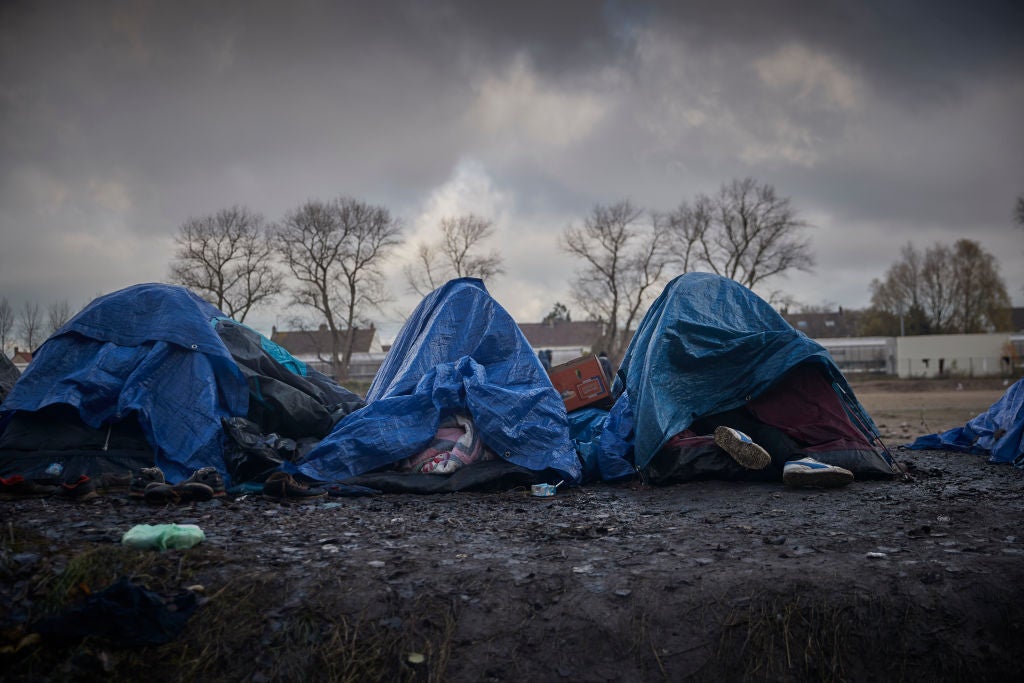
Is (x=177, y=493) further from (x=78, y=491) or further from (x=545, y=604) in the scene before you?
(x=545, y=604)

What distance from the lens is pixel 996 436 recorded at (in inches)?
263

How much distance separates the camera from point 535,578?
2766 millimetres

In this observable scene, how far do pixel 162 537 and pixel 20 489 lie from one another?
7.29ft

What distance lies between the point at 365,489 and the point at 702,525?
254 centimetres

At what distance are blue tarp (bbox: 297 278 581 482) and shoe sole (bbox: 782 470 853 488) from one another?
1.67 meters

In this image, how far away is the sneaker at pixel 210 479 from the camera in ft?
15.1

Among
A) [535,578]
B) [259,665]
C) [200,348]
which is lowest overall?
[259,665]

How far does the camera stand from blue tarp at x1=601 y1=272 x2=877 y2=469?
5.29 metres

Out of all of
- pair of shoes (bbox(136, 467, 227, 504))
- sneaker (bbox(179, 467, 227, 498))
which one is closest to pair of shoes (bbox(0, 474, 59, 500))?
pair of shoes (bbox(136, 467, 227, 504))

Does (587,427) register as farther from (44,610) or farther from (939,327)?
(939,327)

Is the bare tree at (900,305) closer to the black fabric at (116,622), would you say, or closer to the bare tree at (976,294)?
the bare tree at (976,294)

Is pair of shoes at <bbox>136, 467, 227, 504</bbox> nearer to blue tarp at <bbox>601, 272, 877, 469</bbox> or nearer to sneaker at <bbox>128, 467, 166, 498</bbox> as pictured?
sneaker at <bbox>128, 467, 166, 498</bbox>

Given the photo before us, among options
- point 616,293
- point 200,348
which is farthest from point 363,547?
point 616,293

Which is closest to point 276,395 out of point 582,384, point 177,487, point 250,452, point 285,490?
point 250,452
